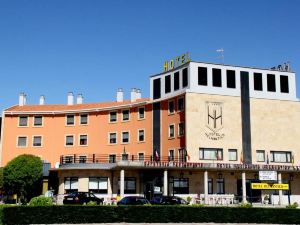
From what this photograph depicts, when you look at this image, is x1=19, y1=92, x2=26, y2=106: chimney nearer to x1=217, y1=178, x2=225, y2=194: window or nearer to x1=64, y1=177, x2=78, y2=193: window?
x1=64, y1=177, x2=78, y2=193: window

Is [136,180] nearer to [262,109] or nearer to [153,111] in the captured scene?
A: [153,111]

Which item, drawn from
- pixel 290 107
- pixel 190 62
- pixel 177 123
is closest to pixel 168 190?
pixel 177 123

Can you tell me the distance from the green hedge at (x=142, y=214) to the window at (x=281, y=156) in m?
27.3

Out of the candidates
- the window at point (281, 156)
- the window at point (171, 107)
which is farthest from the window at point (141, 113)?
the window at point (281, 156)

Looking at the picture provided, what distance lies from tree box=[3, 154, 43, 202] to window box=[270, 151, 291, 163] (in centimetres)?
2881

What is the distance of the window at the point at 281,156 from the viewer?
201 ft

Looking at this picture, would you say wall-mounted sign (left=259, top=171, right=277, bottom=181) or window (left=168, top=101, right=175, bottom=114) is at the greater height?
window (left=168, top=101, right=175, bottom=114)

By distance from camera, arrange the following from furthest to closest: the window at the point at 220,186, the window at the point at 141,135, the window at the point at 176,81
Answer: the window at the point at 141,135, the window at the point at 176,81, the window at the point at 220,186

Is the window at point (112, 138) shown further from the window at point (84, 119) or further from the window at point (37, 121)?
the window at point (37, 121)

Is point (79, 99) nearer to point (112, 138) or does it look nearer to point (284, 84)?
point (112, 138)

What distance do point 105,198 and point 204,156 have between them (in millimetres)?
12502

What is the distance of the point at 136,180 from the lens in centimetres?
5878

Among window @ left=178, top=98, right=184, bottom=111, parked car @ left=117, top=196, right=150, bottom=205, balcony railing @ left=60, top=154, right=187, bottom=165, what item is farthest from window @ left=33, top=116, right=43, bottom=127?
parked car @ left=117, top=196, right=150, bottom=205

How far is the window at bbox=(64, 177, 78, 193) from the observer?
2325 inches
